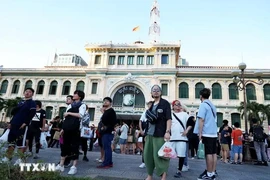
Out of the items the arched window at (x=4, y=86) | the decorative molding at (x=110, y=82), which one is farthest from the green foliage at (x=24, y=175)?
the arched window at (x=4, y=86)

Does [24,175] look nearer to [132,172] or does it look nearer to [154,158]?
[154,158]

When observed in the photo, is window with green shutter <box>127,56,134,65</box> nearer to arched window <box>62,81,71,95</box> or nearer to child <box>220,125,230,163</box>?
arched window <box>62,81,71,95</box>

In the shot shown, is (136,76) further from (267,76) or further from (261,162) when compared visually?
(261,162)

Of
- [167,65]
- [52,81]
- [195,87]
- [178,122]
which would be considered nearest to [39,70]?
[52,81]

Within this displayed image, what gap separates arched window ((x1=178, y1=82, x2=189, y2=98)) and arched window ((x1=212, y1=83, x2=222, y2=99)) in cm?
316

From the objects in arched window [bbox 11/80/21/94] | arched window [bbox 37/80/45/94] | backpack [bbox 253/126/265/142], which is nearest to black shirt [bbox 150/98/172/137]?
backpack [bbox 253/126/265/142]

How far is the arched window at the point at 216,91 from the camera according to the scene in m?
22.6

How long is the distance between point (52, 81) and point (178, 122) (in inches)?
987

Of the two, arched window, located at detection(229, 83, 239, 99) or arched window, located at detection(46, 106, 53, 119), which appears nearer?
arched window, located at detection(229, 83, 239, 99)

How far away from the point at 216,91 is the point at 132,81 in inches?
405

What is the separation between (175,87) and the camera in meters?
23.0

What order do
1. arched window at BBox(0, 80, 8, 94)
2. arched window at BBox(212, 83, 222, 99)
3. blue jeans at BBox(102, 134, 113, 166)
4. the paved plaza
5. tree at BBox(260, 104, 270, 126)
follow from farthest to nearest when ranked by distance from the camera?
arched window at BBox(0, 80, 8, 94) < arched window at BBox(212, 83, 222, 99) < tree at BBox(260, 104, 270, 126) < blue jeans at BBox(102, 134, 113, 166) < the paved plaza

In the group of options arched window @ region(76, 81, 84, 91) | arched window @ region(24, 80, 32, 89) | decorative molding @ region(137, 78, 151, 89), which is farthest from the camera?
arched window @ region(24, 80, 32, 89)

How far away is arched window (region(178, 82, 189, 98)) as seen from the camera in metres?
23.0
